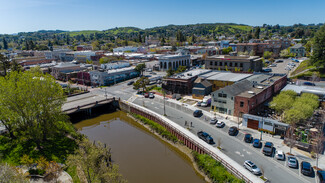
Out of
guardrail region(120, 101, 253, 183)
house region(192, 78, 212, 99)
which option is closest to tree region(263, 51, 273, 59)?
house region(192, 78, 212, 99)

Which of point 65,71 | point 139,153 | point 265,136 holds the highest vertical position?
point 65,71

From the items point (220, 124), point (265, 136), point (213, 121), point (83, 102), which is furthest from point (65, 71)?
point (265, 136)

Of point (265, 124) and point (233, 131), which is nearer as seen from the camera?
point (233, 131)

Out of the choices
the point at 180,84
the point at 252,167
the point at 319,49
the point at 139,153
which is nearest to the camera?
the point at 252,167

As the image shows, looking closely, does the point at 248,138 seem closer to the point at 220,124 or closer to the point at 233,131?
the point at 233,131

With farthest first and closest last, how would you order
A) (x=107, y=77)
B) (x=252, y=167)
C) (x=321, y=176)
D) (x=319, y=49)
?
(x=107, y=77), (x=319, y=49), (x=252, y=167), (x=321, y=176)

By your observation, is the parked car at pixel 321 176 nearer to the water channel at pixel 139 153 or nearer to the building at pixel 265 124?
the building at pixel 265 124

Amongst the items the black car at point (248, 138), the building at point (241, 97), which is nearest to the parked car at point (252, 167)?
the black car at point (248, 138)
